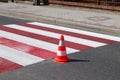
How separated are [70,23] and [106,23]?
4.64ft

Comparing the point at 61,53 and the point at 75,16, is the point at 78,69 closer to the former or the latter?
the point at 61,53

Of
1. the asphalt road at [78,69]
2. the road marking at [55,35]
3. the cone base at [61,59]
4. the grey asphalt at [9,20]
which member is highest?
the cone base at [61,59]

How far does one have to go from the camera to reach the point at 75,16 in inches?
558

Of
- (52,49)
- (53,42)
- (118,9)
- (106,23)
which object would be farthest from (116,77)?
(118,9)

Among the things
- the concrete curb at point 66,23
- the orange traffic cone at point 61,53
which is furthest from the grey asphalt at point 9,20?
the orange traffic cone at point 61,53

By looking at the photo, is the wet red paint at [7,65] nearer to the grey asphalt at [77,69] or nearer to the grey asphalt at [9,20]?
the grey asphalt at [77,69]

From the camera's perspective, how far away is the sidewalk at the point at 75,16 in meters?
12.0

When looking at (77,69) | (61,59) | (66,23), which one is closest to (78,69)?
(77,69)

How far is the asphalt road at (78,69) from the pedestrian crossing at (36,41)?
39 cm

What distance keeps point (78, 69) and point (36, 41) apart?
3096mm

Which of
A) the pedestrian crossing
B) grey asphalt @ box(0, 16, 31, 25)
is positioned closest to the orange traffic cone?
the pedestrian crossing

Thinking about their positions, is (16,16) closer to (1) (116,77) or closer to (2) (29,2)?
(2) (29,2)

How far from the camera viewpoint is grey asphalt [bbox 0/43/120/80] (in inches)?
261

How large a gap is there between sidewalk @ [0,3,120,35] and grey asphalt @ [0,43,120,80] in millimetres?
3521
